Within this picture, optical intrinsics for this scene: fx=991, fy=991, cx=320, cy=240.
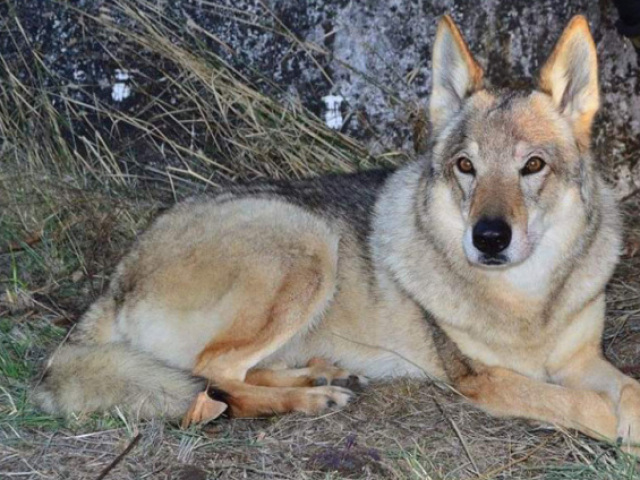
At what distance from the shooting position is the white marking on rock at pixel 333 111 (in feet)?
21.6

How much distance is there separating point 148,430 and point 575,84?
2.38 metres

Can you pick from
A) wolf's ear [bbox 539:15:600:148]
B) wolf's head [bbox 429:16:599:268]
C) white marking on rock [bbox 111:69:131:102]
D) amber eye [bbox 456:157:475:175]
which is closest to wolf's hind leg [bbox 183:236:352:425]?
wolf's head [bbox 429:16:599:268]

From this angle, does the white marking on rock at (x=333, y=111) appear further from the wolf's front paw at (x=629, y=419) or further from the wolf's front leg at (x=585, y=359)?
the wolf's front paw at (x=629, y=419)

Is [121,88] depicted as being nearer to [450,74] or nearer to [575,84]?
[450,74]

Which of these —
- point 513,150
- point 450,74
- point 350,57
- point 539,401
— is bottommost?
point 539,401

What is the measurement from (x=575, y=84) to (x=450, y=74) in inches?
22.7

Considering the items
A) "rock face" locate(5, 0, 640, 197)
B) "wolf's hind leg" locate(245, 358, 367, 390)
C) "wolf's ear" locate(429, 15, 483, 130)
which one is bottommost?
"wolf's hind leg" locate(245, 358, 367, 390)

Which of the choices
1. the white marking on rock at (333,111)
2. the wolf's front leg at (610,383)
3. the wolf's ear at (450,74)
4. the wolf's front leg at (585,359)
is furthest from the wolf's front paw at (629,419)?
the white marking on rock at (333,111)

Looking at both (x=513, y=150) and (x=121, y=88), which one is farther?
(x=121, y=88)

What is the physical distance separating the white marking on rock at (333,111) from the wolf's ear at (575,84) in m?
2.31

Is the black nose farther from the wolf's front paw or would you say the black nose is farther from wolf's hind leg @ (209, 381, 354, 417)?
wolf's hind leg @ (209, 381, 354, 417)

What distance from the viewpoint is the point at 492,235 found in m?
3.97

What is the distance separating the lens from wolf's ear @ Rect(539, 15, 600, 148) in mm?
4328

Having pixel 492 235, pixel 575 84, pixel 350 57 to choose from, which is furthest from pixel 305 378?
pixel 350 57
